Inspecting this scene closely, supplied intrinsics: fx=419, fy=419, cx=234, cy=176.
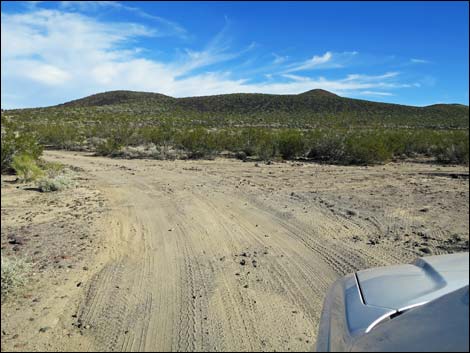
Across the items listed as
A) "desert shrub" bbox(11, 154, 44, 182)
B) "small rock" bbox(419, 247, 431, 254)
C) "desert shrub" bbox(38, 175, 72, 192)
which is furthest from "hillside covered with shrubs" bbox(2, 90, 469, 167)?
"small rock" bbox(419, 247, 431, 254)

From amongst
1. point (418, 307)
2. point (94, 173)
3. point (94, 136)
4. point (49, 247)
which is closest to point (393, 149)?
point (94, 173)

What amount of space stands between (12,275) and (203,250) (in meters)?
2.87

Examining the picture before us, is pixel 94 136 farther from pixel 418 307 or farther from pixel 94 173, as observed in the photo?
pixel 418 307

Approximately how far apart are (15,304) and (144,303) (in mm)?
1124

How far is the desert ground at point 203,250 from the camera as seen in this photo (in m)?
3.13

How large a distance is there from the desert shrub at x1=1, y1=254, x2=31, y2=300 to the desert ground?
0.28ft

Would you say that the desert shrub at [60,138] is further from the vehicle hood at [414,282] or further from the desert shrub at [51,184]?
the vehicle hood at [414,282]

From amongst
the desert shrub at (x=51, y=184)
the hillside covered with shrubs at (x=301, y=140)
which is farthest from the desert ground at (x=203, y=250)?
the hillside covered with shrubs at (x=301, y=140)

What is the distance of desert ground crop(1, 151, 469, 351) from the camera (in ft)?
10.3

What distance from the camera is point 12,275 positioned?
2934mm

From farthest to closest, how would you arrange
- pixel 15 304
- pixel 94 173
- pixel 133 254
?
pixel 94 173 → pixel 133 254 → pixel 15 304

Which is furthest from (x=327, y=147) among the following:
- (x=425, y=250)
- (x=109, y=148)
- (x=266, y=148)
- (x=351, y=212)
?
(x=425, y=250)

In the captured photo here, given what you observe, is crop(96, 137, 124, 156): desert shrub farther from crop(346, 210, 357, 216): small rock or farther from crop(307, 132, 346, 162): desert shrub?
crop(346, 210, 357, 216): small rock

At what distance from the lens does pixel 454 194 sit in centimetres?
826
